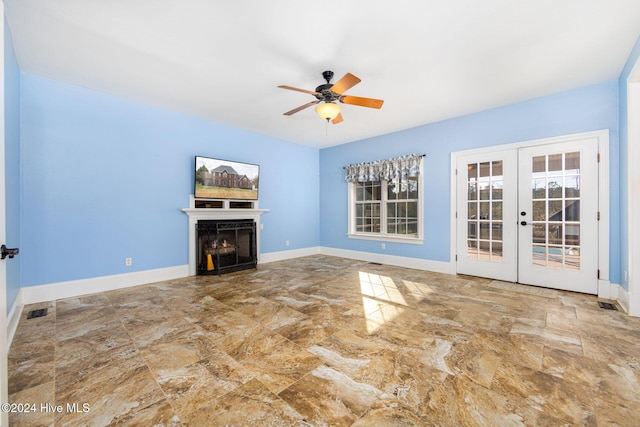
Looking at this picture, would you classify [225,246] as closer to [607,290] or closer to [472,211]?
[472,211]

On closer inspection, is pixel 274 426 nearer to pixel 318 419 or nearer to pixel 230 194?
pixel 318 419

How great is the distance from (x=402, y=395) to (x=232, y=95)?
13.1 ft

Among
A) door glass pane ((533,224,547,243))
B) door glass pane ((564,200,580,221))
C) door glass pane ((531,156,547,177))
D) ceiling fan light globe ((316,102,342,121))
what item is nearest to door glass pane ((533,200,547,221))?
door glass pane ((533,224,547,243))

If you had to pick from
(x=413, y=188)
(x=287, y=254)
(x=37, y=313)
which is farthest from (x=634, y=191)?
(x=37, y=313)

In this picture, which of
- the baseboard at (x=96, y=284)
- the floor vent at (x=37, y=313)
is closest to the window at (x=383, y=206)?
the baseboard at (x=96, y=284)

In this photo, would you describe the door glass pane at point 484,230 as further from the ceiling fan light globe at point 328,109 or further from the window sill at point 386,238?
the ceiling fan light globe at point 328,109

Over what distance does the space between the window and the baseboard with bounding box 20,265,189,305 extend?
12.4ft

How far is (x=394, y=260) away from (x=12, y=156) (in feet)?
18.6

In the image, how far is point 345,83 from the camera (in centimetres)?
276

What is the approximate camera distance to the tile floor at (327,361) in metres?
1.54

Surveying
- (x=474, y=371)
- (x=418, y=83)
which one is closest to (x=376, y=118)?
(x=418, y=83)

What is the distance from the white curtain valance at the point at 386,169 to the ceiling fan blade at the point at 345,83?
2.76m

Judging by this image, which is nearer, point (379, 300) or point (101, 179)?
point (379, 300)

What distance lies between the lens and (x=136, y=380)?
5.99 ft
